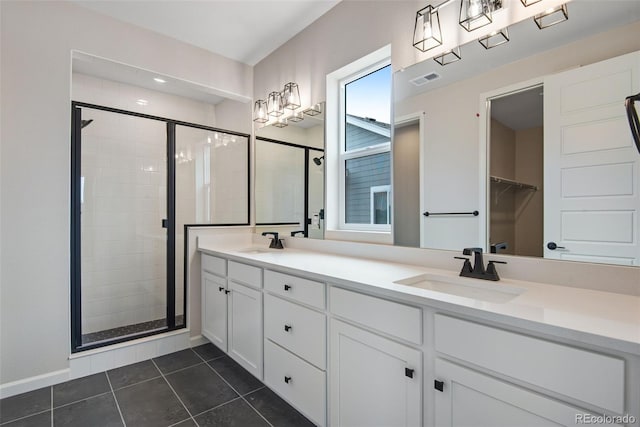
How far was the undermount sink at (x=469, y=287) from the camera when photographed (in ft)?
4.07

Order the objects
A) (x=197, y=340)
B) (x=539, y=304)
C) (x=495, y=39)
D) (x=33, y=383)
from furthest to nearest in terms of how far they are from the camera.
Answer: (x=197, y=340)
(x=33, y=383)
(x=495, y=39)
(x=539, y=304)

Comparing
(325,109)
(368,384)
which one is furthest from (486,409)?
(325,109)

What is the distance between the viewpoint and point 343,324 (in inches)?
53.1

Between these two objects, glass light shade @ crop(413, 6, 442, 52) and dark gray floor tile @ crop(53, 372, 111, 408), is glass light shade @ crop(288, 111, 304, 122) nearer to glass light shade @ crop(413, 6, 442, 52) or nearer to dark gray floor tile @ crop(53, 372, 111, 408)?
glass light shade @ crop(413, 6, 442, 52)

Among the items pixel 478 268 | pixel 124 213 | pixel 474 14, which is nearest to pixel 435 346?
pixel 478 268

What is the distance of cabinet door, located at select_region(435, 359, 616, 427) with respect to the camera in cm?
81

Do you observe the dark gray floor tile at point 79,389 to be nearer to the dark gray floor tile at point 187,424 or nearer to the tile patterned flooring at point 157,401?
the tile patterned flooring at point 157,401

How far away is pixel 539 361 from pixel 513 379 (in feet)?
0.31

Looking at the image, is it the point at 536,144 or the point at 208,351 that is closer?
the point at 536,144

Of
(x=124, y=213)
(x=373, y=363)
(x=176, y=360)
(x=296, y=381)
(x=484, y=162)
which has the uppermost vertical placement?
(x=484, y=162)

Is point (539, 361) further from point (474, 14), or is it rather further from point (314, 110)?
point (314, 110)

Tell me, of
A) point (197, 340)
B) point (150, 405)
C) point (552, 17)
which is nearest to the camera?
point (552, 17)

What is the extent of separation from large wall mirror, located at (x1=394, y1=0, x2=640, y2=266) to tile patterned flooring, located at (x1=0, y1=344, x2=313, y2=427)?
1.31m

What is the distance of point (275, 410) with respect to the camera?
1755 millimetres
